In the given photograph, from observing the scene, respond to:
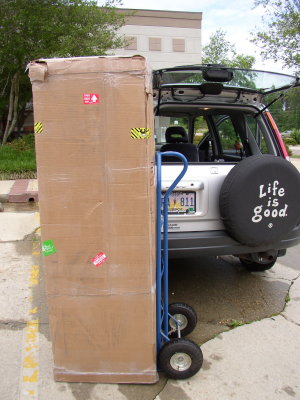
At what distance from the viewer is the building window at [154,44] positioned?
3466 cm

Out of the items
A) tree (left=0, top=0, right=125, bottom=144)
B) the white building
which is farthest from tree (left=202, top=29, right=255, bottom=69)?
tree (left=0, top=0, right=125, bottom=144)

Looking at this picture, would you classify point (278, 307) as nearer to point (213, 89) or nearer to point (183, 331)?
point (183, 331)

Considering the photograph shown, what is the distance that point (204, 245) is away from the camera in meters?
3.10

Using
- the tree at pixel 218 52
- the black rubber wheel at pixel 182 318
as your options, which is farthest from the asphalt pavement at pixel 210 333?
the tree at pixel 218 52

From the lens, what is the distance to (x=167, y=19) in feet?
114

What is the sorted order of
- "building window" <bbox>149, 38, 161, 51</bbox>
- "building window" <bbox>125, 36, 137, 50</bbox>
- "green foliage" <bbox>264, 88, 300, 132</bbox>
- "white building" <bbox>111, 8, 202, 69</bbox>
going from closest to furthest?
"green foliage" <bbox>264, 88, 300, 132</bbox>, "building window" <bbox>125, 36, 137, 50</bbox>, "white building" <bbox>111, 8, 202, 69</bbox>, "building window" <bbox>149, 38, 161, 51</bbox>

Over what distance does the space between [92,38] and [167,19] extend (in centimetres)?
2697

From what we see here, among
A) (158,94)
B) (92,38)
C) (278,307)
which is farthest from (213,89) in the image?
(92,38)

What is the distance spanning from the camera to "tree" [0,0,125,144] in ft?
32.0

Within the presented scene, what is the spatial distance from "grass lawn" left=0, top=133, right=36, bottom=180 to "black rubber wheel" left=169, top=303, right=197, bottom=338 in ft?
23.9

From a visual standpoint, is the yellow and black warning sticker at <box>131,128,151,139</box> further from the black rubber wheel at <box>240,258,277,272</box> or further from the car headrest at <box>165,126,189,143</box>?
the car headrest at <box>165,126,189,143</box>

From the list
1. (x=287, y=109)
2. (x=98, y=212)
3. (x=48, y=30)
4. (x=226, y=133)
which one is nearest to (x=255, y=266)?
(x=226, y=133)

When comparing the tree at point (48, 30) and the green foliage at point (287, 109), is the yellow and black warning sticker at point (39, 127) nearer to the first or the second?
the green foliage at point (287, 109)

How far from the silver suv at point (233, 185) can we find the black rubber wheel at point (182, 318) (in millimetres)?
421
